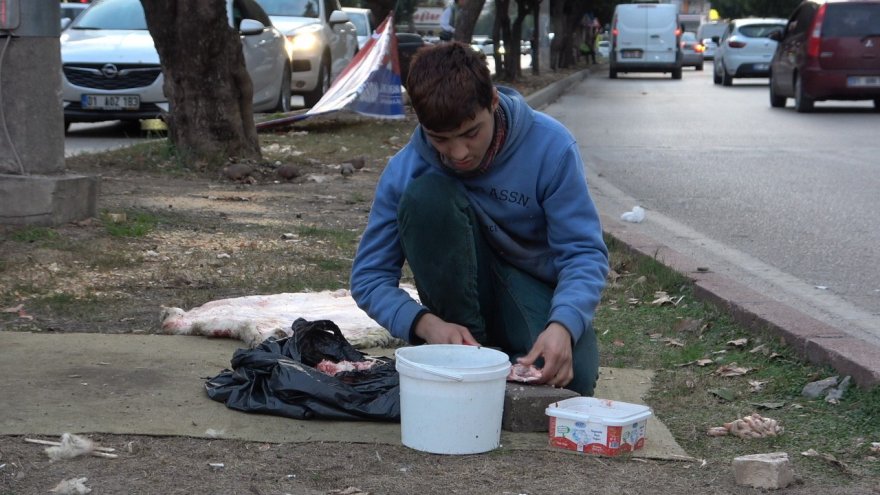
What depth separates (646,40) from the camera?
3522cm

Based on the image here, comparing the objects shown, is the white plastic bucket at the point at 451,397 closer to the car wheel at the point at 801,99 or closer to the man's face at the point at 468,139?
the man's face at the point at 468,139

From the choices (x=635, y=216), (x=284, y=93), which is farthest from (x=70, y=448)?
(x=284, y=93)

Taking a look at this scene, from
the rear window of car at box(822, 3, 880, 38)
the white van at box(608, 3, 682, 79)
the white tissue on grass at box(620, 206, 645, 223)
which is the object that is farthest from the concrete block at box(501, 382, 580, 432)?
the white van at box(608, 3, 682, 79)

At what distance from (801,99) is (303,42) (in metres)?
7.11

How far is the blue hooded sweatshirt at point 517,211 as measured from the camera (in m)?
3.29

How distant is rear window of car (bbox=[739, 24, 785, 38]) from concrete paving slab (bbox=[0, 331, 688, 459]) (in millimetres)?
25125

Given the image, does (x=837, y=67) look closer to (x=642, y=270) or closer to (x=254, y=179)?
(x=254, y=179)

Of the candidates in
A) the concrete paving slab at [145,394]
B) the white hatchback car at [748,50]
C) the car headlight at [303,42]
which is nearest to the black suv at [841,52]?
the car headlight at [303,42]

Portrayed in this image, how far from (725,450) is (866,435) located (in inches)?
16.2

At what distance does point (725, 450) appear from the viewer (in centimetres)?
325

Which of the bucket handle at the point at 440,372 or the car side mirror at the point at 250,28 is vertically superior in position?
the car side mirror at the point at 250,28

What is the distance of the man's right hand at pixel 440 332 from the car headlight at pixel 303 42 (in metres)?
11.7

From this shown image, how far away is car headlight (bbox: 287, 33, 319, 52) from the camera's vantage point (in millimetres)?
14703

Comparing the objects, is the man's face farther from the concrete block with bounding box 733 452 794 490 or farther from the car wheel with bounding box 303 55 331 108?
the car wheel with bounding box 303 55 331 108
